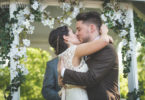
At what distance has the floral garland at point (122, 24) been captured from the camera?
15.1 feet

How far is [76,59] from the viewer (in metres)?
2.19

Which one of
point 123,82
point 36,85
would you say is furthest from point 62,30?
point 123,82

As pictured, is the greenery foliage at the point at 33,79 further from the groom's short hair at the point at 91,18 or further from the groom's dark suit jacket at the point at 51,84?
the groom's short hair at the point at 91,18

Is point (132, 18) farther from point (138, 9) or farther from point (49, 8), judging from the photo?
point (49, 8)

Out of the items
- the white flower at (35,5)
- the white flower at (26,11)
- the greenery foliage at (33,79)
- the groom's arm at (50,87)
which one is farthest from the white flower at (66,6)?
the greenery foliage at (33,79)

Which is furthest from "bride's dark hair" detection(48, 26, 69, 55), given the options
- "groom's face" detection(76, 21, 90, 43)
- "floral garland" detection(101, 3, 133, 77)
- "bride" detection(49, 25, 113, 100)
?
"floral garland" detection(101, 3, 133, 77)

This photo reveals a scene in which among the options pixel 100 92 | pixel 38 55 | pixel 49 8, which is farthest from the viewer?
pixel 38 55

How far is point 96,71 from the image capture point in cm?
207

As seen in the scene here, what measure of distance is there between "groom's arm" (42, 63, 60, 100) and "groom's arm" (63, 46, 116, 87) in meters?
1.42

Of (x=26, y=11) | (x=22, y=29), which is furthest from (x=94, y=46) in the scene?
(x=26, y=11)

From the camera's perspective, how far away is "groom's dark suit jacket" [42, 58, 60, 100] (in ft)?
11.5

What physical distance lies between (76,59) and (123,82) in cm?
764

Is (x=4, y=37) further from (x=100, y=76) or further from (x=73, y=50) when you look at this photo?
(x=100, y=76)

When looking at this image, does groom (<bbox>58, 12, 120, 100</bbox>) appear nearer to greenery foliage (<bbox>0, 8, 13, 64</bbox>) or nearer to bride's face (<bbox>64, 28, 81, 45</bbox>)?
bride's face (<bbox>64, 28, 81, 45</bbox>)
